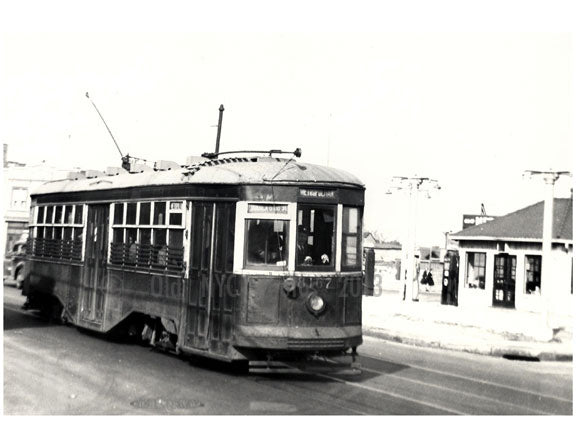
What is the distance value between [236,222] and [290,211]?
2.52 ft

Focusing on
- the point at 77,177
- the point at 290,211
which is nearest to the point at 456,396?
the point at 290,211

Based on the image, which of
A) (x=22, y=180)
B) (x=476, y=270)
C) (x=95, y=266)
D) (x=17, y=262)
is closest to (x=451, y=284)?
(x=476, y=270)

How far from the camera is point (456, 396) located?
922 centimetres

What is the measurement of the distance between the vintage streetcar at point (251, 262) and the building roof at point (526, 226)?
54.0 ft

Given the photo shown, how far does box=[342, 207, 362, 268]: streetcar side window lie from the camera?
9602 mm

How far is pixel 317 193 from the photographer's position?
945cm

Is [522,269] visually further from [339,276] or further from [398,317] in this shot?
[339,276]

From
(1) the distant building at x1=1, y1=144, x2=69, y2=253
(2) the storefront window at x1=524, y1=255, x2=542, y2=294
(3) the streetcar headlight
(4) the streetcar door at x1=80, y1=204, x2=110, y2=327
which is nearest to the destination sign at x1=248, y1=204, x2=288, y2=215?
(3) the streetcar headlight

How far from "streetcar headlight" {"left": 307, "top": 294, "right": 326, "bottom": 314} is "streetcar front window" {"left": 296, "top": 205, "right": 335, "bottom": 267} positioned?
0.45 meters

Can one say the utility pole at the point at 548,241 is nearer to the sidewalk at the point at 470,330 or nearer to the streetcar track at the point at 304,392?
the sidewalk at the point at 470,330

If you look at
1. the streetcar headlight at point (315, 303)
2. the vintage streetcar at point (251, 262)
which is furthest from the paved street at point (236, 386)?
the streetcar headlight at point (315, 303)

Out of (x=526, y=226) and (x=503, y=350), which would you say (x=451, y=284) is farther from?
(x=503, y=350)

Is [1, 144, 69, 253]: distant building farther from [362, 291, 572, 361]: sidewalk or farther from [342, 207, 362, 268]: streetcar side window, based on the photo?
[342, 207, 362, 268]: streetcar side window

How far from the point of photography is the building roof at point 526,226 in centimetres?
2480
